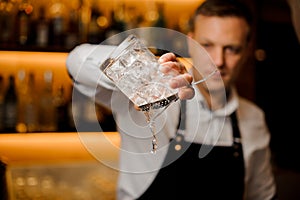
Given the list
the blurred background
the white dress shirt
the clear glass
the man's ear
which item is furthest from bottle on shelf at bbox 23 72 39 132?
the clear glass

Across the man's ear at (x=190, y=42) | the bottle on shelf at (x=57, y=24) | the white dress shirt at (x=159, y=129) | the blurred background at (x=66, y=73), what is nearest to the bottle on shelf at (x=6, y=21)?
the blurred background at (x=66, y=73)

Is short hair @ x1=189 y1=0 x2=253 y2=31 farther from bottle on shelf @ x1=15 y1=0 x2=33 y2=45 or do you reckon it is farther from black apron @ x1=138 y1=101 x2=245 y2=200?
bottle on shelf @ x1=15 y1=0 x2=33 y2=45

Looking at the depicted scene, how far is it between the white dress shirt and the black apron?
0.03m

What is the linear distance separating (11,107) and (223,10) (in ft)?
2.75

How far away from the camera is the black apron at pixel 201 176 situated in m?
1.64

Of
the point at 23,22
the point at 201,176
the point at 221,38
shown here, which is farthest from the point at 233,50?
the point at 23,22

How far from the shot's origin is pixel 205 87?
1.54m

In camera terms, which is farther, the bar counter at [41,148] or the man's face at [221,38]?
the man's face at [221,38]

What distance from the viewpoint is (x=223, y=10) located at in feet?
6.06

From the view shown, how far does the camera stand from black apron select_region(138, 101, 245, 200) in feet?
5.39

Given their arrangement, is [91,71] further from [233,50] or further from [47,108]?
[233,50]

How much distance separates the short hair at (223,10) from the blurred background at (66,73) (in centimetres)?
5

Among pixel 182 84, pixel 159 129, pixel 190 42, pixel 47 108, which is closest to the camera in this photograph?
pixel 182 84

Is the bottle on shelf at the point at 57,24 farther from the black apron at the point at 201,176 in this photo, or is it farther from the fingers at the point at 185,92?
the fingers at the point at 185,92
